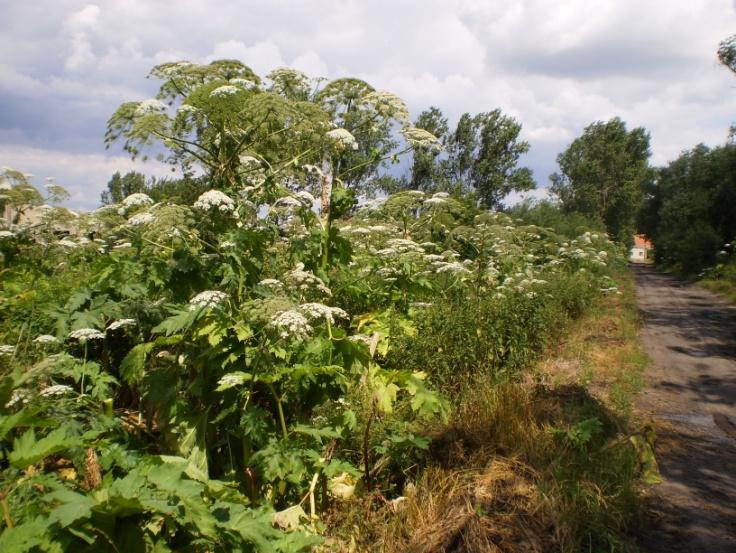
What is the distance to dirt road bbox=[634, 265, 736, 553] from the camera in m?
3.41

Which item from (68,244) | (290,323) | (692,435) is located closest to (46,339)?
(290,323)

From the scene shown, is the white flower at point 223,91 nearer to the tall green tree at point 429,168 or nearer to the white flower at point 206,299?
the white flower at point 206,299

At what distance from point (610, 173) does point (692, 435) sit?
4701 cm

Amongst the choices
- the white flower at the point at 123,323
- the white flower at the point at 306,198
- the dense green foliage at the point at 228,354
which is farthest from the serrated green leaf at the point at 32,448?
the white flower at the point at 306,198

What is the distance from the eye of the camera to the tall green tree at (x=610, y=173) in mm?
45906

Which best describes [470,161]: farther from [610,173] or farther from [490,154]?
[610,173]

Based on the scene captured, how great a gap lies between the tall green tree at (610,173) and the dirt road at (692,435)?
3897 cm

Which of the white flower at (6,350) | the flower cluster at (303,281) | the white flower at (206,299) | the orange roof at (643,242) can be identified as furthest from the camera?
the orange roof at (643,242)

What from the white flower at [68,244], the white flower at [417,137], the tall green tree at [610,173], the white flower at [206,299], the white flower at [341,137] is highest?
the tall green tree at [610,173]

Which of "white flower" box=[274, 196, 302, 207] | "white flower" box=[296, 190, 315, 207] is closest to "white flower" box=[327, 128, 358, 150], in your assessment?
"white flower" box=[296, 190, 315, 207]

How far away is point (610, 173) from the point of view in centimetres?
4684

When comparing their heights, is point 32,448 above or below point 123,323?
below

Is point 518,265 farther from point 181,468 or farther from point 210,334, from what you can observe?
point 181,468

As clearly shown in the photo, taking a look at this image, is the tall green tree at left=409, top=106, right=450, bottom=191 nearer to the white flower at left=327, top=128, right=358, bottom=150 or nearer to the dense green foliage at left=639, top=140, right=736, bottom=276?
the dense green foliage at left=639, top=140, right=736, bottom=276
